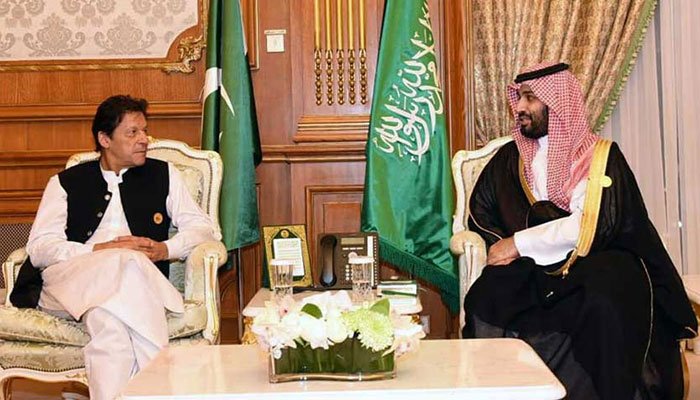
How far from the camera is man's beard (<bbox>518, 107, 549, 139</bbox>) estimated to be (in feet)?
13.5

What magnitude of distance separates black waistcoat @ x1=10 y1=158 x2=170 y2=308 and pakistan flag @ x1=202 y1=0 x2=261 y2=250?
0.60m

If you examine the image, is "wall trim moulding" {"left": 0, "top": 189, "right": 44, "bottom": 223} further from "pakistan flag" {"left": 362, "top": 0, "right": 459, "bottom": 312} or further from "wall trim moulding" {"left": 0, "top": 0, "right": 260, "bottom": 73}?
"pakistan flag" {"left": 362, "top": 0, "right": 459, "bottom": 312}

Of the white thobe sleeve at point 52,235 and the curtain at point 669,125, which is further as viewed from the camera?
the curtain at point 669,125

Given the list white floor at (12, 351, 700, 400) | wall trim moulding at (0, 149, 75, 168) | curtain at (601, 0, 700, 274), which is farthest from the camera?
wall trim moulding at (0, 149, 75, 168)

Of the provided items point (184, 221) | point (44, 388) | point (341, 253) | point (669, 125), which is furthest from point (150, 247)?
point (669, 125)

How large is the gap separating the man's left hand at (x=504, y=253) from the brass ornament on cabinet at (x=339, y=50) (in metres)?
1.52

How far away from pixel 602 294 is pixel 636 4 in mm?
1960

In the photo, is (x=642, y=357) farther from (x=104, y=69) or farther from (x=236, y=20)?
(x=104, y=69)

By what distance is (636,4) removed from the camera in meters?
5.03

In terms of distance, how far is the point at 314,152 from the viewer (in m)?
5.22

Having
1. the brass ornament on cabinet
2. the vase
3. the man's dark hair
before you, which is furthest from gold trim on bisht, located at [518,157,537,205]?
the vase

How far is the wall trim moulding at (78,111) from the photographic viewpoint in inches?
209

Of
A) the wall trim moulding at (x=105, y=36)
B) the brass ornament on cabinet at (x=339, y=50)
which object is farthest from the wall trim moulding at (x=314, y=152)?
the wall trim moulding at (x=105, y=36)

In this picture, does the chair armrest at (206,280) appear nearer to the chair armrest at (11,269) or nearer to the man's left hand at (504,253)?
the chair armrest at (11,269)
